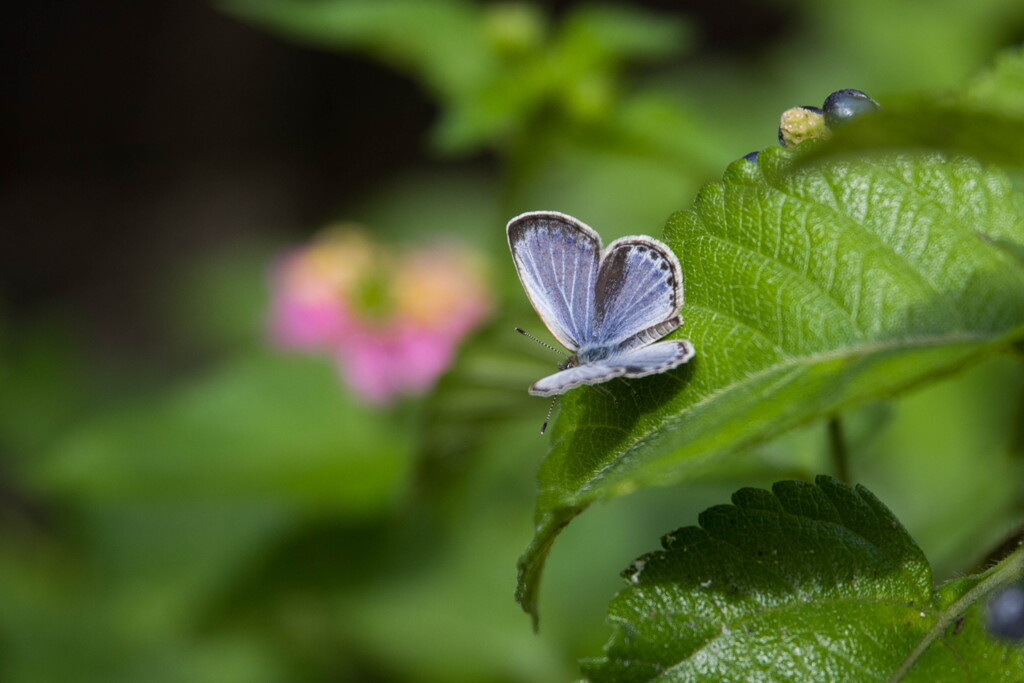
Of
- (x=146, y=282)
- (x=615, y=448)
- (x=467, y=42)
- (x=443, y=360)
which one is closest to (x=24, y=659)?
(x=443, y=360)

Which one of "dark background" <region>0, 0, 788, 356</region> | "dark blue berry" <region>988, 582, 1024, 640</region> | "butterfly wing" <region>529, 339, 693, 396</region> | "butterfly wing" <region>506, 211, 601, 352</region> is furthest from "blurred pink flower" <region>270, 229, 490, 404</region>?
"dark background" <region>0, 0, 788, 356</region>

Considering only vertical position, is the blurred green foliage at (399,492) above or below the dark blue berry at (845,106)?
above

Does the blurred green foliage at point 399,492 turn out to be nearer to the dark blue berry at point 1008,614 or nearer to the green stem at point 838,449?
the green stem at point 838,449

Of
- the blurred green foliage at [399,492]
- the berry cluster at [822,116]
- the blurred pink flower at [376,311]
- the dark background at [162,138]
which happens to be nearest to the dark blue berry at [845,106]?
the berry cluster at [822,116]

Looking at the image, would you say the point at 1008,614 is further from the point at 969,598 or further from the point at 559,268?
the point at 559,268

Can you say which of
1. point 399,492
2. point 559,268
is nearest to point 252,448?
point 399,492

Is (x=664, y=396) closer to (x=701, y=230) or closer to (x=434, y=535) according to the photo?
(x=701, y=230)

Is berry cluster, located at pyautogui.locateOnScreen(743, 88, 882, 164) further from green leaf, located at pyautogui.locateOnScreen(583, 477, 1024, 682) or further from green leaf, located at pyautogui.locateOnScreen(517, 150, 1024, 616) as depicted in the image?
green leaf, located at pyautogui.locateOnScreen(583, 477, 1024, 682)
